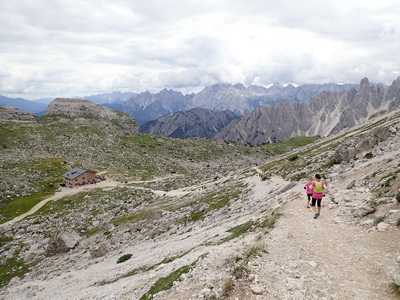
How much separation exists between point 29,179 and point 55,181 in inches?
342

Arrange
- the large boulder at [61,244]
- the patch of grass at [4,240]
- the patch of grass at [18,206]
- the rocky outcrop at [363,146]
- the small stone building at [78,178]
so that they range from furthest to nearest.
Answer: the small stone building at [78,178], the patch of grass at [18,206], the patch of grass at [4,240], the large boulder at [61,244], the rocky outcrop at [363,146]

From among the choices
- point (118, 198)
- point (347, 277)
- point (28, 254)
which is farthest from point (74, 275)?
point (118, 198)

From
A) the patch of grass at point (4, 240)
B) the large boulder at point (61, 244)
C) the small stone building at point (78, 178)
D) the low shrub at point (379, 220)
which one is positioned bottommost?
the patch of grass at point (4, 240)

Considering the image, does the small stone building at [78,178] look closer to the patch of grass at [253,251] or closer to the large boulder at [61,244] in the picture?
the large boulder at [61,244]

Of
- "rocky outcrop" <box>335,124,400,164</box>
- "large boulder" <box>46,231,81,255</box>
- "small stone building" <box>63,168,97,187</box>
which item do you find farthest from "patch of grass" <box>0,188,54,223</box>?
"rocky outcrop" <box>335,124,400,164</box>

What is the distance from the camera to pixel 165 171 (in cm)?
13588

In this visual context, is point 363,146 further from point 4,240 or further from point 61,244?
point 4,240

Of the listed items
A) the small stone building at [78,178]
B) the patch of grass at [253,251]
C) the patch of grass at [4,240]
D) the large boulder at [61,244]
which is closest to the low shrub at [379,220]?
the patch of grass at [253,251]

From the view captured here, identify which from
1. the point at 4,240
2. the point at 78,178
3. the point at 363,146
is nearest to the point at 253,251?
the point at 363,146

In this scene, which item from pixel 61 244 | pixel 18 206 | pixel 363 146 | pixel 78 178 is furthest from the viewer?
pixel 78 178

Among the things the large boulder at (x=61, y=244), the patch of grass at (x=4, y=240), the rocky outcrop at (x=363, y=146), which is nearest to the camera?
the rocky outcrop at (x=363, y=146)

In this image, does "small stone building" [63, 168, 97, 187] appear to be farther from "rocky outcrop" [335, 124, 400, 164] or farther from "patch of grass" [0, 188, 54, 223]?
"rocky outcrop" [335, 124, 400, 164]

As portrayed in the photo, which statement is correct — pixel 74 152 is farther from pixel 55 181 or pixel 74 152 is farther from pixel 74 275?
pixel 74 275

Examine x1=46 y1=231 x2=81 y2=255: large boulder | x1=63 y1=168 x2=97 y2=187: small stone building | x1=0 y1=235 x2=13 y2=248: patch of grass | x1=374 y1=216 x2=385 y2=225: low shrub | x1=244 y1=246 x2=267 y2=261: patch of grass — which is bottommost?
x1=0 y1=235 x2=13 y2=248: patch of grass
